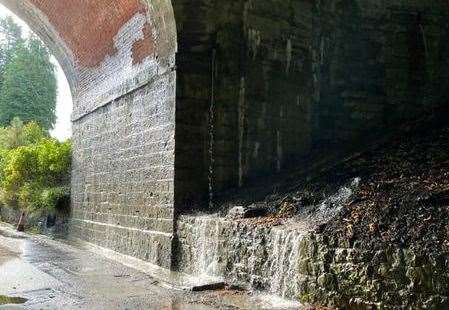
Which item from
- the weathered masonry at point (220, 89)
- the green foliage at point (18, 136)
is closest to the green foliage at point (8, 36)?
the green foliage at point (18, 136)

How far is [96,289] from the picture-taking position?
5852 millimetres

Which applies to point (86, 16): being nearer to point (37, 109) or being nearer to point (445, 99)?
point (445, 99)

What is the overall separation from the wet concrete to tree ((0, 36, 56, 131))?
28.5m

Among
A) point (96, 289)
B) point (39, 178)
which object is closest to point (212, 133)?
point (96, 289)

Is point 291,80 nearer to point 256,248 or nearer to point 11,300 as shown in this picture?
point 256,248

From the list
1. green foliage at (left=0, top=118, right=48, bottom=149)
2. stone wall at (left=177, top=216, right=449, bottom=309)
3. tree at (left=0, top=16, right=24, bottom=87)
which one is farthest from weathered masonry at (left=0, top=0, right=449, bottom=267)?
tree at (left=0, top=16, right=24, bottom=87)

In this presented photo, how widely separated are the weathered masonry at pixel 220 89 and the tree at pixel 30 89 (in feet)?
81.5

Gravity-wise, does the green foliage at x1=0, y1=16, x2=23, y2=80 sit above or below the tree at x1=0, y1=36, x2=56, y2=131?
above

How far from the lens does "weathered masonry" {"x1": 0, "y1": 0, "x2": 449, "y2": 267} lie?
7.96 metres

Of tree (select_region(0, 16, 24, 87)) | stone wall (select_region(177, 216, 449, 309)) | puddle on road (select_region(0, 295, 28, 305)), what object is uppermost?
tree (select_region(0, 16, 24, 87))

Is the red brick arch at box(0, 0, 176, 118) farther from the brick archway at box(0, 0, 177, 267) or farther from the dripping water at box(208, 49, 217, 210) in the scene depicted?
the dripping water at box(208, 49, 217, 210)

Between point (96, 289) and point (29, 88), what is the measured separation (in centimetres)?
3323

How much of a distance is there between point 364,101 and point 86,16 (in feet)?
18.7

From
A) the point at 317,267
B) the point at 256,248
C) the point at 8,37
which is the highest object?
the point at 8,37
